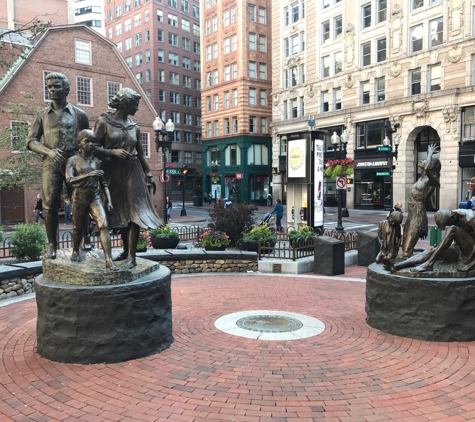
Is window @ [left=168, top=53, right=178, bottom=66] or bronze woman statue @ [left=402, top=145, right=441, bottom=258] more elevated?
window @ [left=168, top=53, right=178, bottom=66]

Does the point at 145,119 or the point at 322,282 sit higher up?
the point at 145,119

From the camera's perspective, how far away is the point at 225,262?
12000 millimetres

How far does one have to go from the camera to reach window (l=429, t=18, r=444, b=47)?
34406 millimetres

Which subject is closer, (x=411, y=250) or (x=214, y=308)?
(x=411, y=250)

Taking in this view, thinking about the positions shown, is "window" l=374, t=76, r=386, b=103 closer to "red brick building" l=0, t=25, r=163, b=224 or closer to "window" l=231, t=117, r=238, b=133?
"window" l=231, t=117, r=238, b=133

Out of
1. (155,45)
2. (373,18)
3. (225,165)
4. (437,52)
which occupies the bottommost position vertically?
(225,165)

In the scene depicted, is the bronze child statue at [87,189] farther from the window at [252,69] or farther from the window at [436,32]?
the window at [252,69]

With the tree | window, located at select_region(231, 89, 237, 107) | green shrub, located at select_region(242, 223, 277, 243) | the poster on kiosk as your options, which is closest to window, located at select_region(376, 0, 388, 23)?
window, located at select_region(231, 89, 237, 107)

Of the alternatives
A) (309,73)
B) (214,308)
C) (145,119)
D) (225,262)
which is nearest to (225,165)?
(309,73)

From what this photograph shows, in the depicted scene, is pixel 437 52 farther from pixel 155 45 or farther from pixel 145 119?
pixel 155 45

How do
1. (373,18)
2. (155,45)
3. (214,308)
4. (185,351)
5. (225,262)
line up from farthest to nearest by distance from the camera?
(155,45)
(373,18)
(225,262)
(214,308)
(185,351)

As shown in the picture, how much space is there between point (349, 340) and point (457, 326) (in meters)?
1.54

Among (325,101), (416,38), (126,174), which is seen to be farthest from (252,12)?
(126,174)

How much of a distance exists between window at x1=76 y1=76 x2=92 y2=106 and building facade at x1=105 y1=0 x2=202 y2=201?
30786 mm
